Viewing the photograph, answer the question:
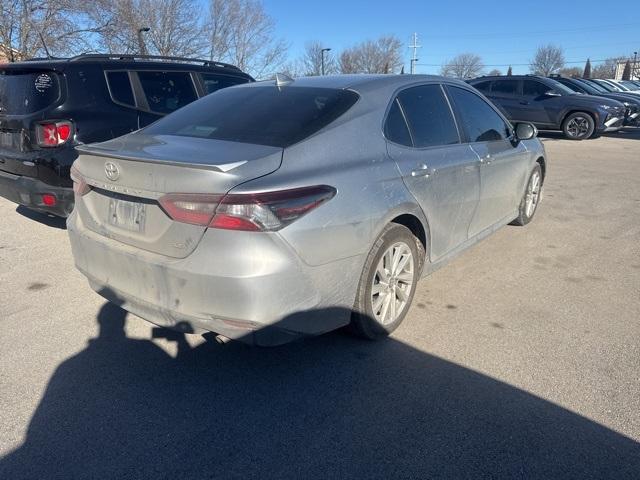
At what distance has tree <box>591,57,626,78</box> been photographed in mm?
92562

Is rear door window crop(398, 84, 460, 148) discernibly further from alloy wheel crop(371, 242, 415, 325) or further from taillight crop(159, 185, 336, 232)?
taillight crop(159, 185, 336, 232)

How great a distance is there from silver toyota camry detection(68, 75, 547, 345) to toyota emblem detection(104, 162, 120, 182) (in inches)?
0.5

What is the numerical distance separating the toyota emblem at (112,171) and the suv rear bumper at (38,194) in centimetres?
200

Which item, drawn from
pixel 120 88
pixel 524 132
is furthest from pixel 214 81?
pixel 524 132

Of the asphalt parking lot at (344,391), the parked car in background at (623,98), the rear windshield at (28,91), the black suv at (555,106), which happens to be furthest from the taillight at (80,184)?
the parked car in background at (623,98)

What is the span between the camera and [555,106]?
48.8 feet

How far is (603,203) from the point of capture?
6992 mm

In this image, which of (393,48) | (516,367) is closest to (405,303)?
(516,367)

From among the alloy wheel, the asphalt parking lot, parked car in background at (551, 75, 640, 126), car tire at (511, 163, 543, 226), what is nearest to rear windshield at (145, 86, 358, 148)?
the alloy wheel

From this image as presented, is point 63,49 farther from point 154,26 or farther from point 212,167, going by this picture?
point 212,167

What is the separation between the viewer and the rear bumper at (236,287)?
7.48 ft

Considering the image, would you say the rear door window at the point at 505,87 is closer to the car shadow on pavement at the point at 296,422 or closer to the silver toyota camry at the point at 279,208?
the silver toyota camry at the point at 279,208

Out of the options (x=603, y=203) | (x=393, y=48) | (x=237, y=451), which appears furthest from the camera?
(x=393, y=48)

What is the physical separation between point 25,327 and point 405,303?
8.39 ft
